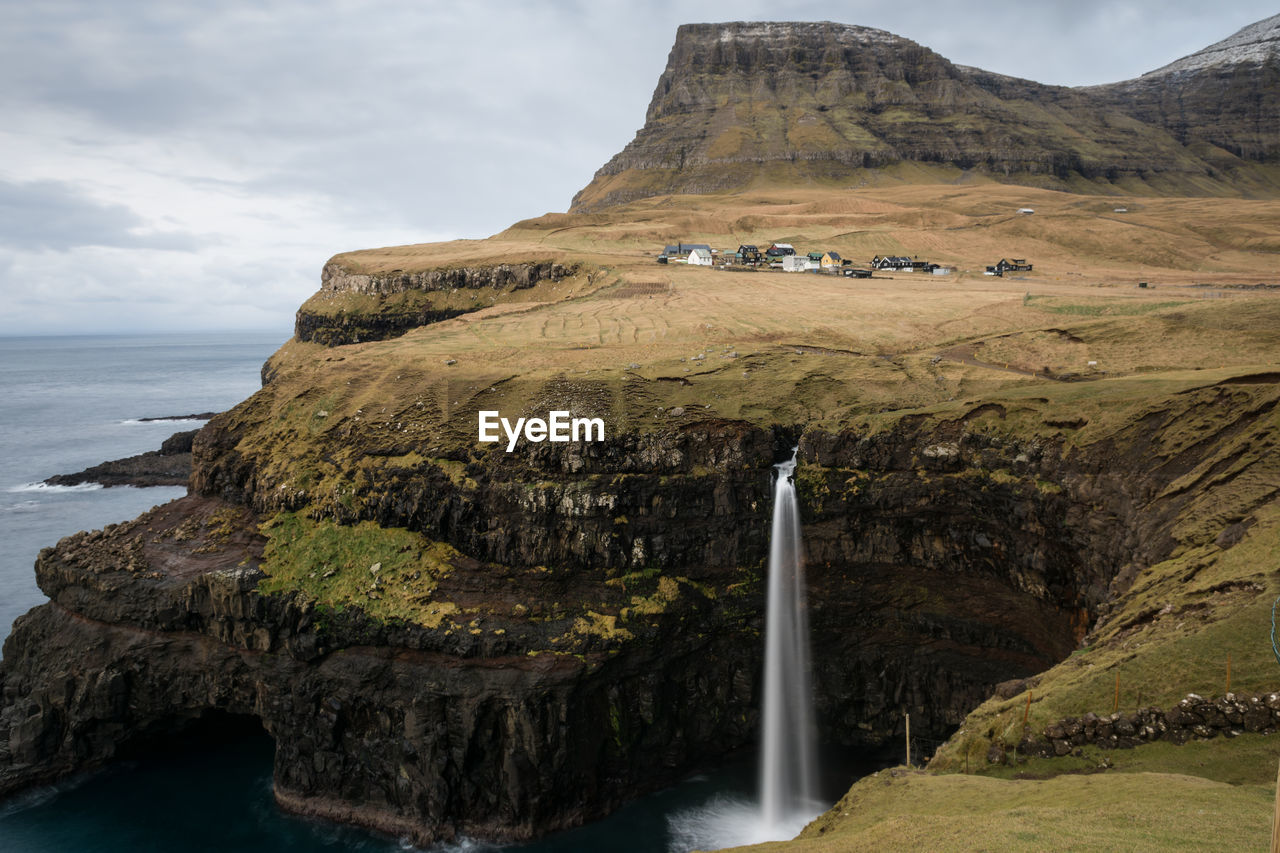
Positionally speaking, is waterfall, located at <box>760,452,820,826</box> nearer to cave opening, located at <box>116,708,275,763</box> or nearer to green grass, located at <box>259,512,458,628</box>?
green grass, located at <box>259,512,458,628</box>

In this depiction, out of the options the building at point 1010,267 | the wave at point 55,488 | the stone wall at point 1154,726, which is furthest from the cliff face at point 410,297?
the stone wall at point 1154,726

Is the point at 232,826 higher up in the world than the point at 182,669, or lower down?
lower down

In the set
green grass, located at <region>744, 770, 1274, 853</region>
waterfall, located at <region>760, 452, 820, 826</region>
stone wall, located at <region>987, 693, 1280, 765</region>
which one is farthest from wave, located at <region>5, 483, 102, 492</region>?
stone wall, located at <region>987, 693, 1280, 765</region>

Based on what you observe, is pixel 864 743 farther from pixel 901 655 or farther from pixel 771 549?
pixel 771 549

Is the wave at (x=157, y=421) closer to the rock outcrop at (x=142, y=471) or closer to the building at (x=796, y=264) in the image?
the rock outcrop at (x=142, y=471)

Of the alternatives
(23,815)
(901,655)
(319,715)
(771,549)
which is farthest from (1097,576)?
(23,815)

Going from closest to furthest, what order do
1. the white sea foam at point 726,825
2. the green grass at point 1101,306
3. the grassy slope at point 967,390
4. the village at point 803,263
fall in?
the grassy slope at point 967,390
the white sea foam at point 726,825
the green grass at point 1101,306
the village at point 803,263
